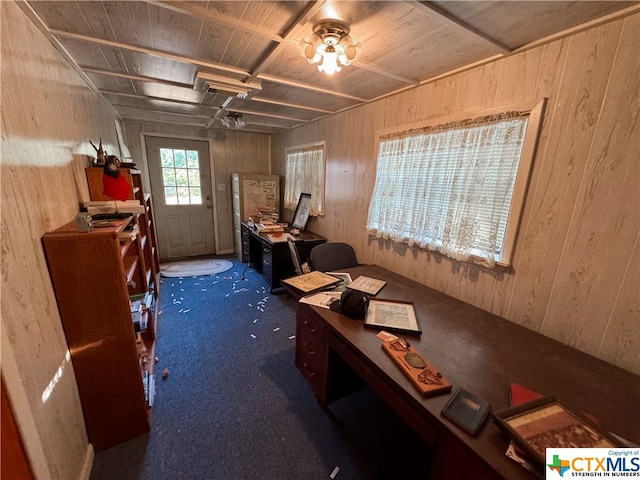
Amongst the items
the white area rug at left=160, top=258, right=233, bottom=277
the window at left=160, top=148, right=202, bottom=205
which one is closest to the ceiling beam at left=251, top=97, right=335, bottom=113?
the window at left=160, top=148, right=202, bottom=205

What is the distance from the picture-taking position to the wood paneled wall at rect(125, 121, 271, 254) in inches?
160

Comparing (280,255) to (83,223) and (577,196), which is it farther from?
(577,196)

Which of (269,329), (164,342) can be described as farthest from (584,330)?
(164,342)

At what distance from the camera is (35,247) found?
1.00 meters

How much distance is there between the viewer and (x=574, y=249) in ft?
4.02

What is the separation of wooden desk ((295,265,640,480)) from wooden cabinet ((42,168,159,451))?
1025 millimetres

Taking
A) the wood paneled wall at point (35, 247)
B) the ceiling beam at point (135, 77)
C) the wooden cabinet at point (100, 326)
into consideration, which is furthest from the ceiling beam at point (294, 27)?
the wooden cabinet at point (100, 326)

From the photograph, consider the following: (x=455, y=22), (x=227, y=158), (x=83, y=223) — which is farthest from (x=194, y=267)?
(x=455, y=22)

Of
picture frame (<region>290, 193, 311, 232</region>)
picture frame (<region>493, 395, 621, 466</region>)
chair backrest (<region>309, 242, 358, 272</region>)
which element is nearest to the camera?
picture frame (<region>493, 395, 621, 466</region>)

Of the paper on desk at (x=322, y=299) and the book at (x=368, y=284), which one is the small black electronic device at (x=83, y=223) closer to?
the paper on desk at (x=322, y=299)

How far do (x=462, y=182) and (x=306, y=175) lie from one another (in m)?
2.25

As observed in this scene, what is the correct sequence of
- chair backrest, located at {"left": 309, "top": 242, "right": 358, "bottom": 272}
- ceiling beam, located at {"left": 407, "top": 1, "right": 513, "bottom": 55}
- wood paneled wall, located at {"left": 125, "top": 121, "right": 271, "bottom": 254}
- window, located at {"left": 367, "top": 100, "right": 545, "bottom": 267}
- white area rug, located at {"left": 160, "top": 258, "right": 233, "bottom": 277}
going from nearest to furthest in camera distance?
ceiling beam, located at {"left": 407, "top": 1, "right": 513, "bottom": 55} → window, located at {"left": 367, "top": 100, "right": 545, "bottom": 267} → chair backrest, located at {"left": 309, "top": 242, "right": 358, "bottom": 272} → white area rug, located at {"left": 160, "top": 258, "right": 233, "bottom": 277} → wood paneled wall, located at {"left": 125, "top": 121, "right": 271, "bottom": 254}

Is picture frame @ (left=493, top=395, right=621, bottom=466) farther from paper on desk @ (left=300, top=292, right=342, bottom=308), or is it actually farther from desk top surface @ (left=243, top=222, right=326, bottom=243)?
desk top surface @ (left=243, top=222, right=326, bottom=243)

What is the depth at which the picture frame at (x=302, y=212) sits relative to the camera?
11.5 feet
